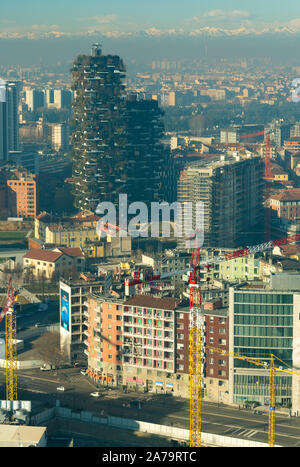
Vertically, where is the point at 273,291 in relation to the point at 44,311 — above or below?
above

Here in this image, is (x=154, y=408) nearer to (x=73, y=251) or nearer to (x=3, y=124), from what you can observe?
(x=73, y=251)

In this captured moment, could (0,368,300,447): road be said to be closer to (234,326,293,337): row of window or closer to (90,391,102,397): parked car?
(90,391,102,397): parked car

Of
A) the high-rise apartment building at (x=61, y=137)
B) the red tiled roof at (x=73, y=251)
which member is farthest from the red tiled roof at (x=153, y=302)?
the high-rise apartment building at (x=61, y=137)

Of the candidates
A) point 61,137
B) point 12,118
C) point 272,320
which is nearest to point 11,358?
point 272,320
